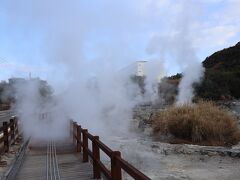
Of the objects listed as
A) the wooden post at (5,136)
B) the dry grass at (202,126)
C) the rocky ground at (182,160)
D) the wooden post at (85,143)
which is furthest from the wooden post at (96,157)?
the dry grass at (202,126)

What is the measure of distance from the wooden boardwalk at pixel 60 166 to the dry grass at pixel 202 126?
17.4 feet

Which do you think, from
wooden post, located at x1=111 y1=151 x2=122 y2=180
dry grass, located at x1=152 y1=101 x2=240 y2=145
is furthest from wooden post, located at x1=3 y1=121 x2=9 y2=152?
dry grass, located at x1=152 y1=101 x2=240 y2=145

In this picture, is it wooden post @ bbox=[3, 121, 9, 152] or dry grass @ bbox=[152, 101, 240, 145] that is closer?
wooden post @ bbox=[3, 121, 9, 152]

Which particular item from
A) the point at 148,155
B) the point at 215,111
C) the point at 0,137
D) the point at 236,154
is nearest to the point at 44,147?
the point at 0,137

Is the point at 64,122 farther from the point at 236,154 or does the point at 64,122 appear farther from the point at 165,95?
the point at 165,95

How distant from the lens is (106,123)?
2216 centimetres

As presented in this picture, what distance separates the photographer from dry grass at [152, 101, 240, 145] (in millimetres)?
16953

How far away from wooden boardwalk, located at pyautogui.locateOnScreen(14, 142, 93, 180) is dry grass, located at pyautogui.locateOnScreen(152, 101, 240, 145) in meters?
5.29

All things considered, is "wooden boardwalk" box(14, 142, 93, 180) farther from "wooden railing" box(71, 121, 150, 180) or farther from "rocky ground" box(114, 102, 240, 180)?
"rocky ground" box(114, 102, 240, 180)

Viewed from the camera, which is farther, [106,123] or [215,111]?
[106,123]

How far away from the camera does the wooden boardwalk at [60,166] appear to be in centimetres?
952

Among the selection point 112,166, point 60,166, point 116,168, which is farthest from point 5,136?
point 116,168

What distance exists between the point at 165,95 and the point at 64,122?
32103 millimetres

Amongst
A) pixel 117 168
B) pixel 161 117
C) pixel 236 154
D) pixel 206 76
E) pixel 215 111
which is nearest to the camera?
pixel 117 168
